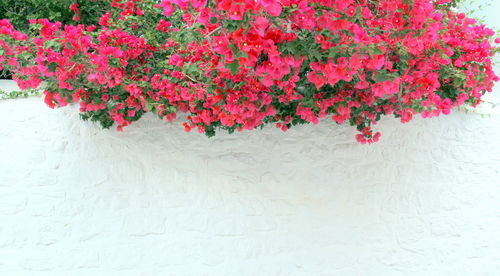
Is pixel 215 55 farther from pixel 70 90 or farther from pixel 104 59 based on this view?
pixel 70 90

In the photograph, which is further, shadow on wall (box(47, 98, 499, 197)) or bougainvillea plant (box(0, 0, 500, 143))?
shadow on wall (box(47, 98, 499, 197))

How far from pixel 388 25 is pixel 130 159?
6.27ft

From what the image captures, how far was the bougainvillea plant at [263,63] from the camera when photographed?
6.60 feet

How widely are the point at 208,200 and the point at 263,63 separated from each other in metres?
1.38

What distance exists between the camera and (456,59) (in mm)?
3027

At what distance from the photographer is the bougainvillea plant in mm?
2012

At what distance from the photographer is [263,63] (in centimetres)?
216

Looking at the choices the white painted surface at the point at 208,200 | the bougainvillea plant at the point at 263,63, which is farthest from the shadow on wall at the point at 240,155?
the bougainvillea plant at the point at 263,63

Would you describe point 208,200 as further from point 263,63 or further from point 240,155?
point 263,63

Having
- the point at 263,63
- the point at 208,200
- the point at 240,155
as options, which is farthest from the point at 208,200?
the point at 263,63

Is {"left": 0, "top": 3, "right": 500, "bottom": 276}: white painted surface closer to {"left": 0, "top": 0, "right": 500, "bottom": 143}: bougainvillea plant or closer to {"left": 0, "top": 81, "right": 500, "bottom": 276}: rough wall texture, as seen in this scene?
{"left": 0, "top": 81, "right": 500, "bottom": 276}: rough wall texture

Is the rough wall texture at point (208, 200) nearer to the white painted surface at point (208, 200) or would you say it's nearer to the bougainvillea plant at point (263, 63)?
the white painted surface at point (208, 200)

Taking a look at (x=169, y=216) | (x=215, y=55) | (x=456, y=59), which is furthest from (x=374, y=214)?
(x=215, y=55)

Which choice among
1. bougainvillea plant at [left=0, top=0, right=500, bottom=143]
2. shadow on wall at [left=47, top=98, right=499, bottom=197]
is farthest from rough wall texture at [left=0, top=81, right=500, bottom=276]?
bougainvillea plant at [left=0, top=0, right=500, bottom=143]
